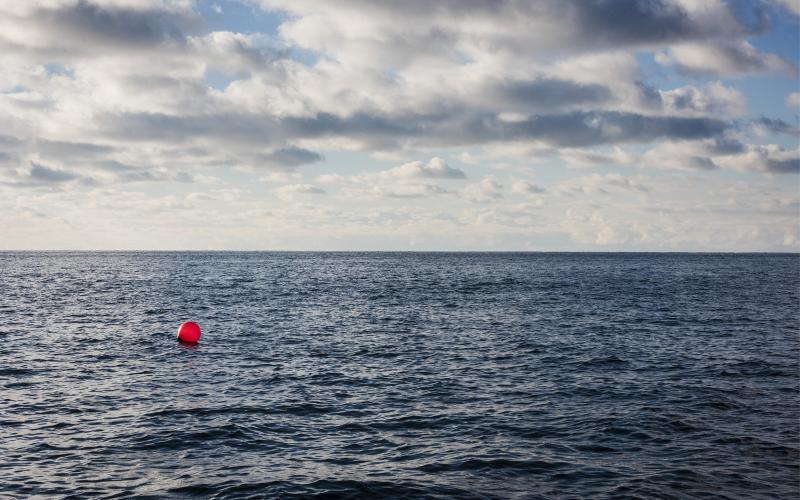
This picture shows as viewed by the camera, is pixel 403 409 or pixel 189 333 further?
pixel 189 333

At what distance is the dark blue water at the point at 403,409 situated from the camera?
60.8 ft

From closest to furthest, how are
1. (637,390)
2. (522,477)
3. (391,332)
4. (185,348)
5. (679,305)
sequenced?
(522,477) → (637,390) → (185,348) → (391,332) → (679,305)

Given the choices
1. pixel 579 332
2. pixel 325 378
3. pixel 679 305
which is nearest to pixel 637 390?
pixel 325 378

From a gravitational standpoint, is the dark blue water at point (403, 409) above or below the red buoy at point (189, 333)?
below

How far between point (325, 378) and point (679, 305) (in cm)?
5303

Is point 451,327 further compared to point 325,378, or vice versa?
point 451,327

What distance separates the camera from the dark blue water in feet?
60.8

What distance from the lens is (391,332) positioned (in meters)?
50.7

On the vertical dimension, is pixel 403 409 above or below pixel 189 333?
below

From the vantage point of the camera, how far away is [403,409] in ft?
87.4

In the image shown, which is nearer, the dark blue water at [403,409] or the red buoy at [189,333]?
the dark blue water at [403,409]

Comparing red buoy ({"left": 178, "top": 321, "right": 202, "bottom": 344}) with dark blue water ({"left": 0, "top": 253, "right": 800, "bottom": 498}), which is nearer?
dark blue water ({"left": 0, "top": 253, "right": 800, "bottom": 498})

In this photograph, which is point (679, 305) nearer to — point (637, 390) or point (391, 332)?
point (391, 332)

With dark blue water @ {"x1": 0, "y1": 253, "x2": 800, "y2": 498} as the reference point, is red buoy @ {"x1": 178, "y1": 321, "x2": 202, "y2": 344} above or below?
above
